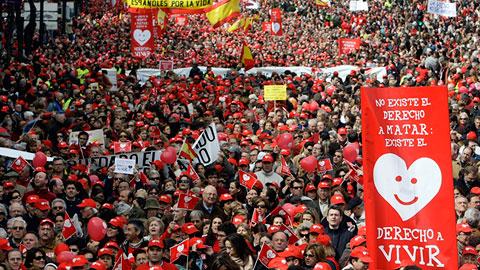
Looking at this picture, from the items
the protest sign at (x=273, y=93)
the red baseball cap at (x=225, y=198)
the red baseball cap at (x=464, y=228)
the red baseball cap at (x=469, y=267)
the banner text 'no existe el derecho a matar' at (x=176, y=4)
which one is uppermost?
the banner text 'no existe el derecho a matar' at (x=176, y=4)

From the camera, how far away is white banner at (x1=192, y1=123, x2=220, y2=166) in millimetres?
15078

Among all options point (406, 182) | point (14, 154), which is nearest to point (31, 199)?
point (14, 154)

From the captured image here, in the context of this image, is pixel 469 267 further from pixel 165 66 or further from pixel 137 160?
pixel 165 66

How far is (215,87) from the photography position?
24906 mm

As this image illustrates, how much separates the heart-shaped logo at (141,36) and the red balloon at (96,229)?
16641mm

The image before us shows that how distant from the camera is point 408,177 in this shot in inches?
293

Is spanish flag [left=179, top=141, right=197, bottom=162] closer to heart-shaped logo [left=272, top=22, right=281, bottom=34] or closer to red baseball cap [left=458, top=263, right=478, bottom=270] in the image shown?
red baseball cap [left=458, top=263, right=478, bottom=270]

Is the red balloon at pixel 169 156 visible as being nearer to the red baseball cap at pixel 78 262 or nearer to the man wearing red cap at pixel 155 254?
the man wearing red cap at pixel 155 254

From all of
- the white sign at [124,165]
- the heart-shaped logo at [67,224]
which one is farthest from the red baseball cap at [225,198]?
the white sign at [124,165]

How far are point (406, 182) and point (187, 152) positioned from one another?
8030 mm

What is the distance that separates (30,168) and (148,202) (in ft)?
8.51

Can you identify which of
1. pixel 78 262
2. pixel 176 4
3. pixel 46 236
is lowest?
pixel 46 236

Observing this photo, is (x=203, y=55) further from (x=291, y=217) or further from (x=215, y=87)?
(x=291, y=217)

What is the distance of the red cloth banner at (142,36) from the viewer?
2720 centimetres
